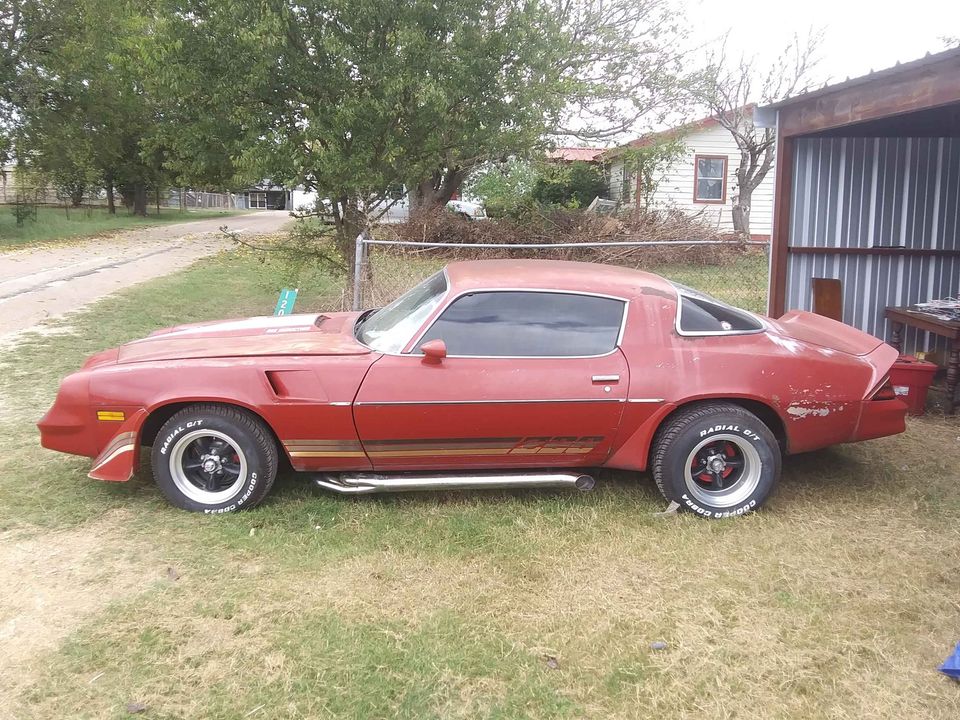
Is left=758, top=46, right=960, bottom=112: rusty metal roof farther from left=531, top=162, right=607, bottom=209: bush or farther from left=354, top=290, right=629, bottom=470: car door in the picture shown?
left=531, top=162, right=607, bottom=209: bush

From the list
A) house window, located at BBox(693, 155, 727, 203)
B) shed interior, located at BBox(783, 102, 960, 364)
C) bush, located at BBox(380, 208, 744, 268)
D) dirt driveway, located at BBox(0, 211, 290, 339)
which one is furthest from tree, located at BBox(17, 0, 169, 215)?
shed interior, located at BBox(783, 102, 960, 364)

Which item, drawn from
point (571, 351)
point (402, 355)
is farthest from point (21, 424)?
point (571, 351)

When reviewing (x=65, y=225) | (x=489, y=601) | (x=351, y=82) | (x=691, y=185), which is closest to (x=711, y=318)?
(x=489, y=601)

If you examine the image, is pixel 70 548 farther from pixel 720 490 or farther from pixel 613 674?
pixel 720 490

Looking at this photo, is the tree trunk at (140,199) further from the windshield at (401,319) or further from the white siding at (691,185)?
the windshield at (401,319)

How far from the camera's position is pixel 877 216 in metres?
8.02

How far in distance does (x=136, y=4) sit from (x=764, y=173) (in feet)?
51.4

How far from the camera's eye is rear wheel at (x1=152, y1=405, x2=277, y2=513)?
425 cm

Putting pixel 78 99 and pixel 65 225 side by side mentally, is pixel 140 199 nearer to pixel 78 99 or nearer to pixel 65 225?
pixel 65 225

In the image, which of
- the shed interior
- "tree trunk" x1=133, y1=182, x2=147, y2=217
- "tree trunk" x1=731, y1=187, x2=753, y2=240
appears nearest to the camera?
the shed interior

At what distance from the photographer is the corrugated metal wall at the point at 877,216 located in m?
7.85

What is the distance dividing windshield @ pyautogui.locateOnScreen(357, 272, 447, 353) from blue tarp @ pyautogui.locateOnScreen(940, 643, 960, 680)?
9.30 ft

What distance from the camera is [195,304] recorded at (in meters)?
11.9

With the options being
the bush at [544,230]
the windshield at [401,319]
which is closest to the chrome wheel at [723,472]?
the windshield at [401,319]
